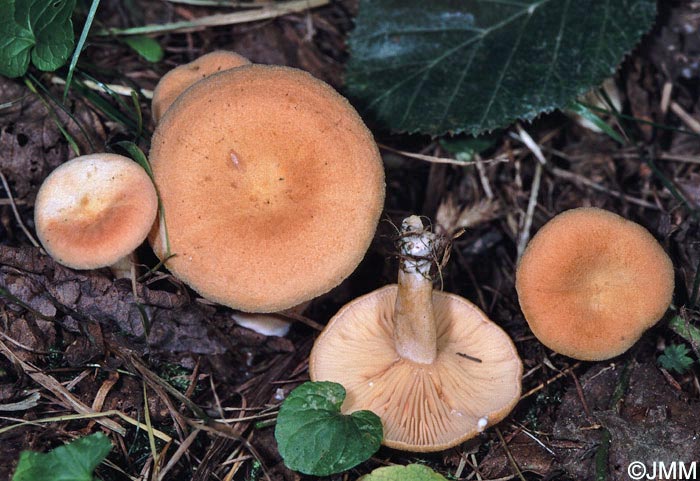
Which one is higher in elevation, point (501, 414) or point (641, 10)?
point (641, 10)

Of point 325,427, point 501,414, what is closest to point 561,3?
point 501,414

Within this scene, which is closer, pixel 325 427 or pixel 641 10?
pixel 325 427

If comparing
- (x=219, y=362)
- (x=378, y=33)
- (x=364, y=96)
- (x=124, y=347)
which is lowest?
(x=219, y=362)

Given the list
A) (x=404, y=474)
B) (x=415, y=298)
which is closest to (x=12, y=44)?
(x=415, y=298)

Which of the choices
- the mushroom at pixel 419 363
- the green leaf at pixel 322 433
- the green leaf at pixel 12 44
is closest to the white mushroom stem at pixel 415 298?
the mushroom at pixel 419 363

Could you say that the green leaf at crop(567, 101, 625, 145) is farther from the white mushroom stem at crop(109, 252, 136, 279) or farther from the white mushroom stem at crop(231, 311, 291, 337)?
the white mushroom stem at crop(109, 252, 136, 279)

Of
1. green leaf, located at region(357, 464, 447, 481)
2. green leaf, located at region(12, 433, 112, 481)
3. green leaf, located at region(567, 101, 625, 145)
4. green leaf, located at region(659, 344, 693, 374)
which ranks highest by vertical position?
green leaf, located at region(567, 101, 625, 145)

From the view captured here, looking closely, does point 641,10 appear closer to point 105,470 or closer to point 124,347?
point 124,347

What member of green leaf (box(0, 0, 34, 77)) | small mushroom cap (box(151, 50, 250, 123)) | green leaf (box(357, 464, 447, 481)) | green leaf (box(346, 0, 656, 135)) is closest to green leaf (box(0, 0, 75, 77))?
green leaf (box(0, 0, 34, 77))
